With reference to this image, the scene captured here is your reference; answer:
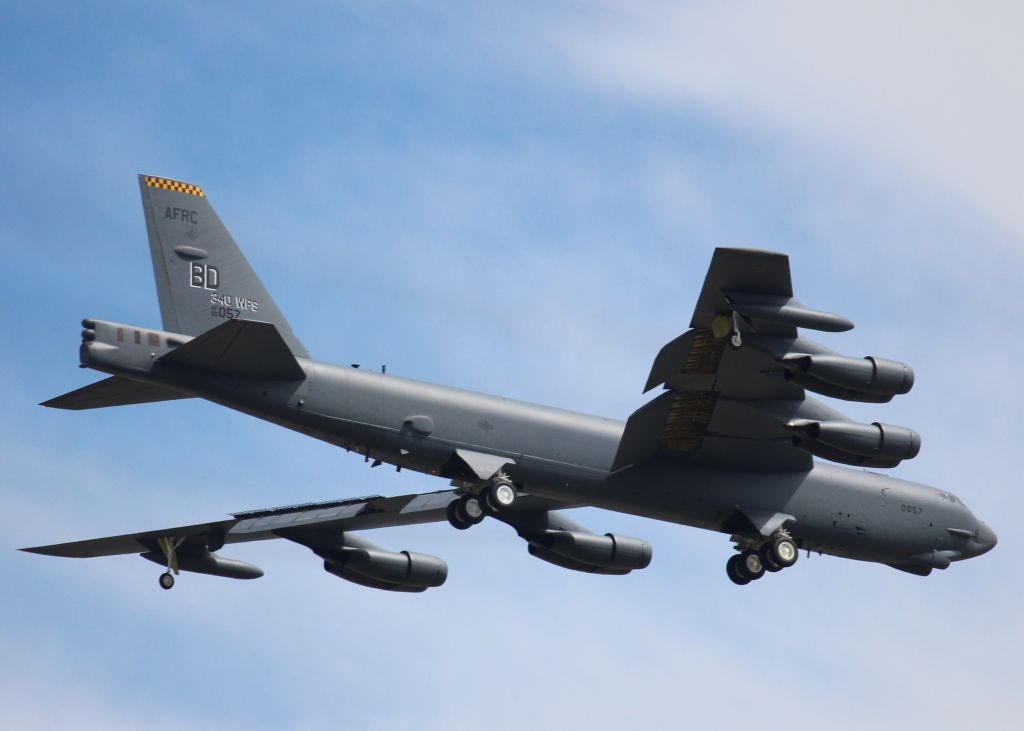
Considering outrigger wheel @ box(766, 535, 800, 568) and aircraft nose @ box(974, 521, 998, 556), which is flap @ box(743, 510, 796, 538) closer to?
outrigger wheel @ box(766, 535, 800, 568)

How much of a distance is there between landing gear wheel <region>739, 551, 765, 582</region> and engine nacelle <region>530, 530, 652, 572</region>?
2.94m

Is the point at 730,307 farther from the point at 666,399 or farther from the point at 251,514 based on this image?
the point at 251,514

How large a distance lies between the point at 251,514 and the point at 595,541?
7.45 meters

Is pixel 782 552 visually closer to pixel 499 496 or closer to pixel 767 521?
pixel 767 521

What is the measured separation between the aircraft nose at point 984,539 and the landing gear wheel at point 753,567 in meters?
4.45

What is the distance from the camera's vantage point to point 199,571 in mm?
33531

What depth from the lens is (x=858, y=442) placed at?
25891mm

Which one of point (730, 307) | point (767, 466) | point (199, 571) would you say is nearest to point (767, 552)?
point (767, 466)

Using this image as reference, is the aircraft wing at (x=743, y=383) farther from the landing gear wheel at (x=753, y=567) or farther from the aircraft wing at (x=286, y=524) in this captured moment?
the aircraft wing at (x=286, y=524)

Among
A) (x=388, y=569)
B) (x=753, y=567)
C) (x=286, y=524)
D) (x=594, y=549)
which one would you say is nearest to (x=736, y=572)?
(x=753, y=567)

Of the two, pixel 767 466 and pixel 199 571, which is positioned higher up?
pixel 767 466

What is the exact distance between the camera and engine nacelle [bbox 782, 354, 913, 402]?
24203 mm

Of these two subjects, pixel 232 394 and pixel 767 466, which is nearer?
pixel 232 394

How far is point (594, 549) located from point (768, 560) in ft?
12.4
